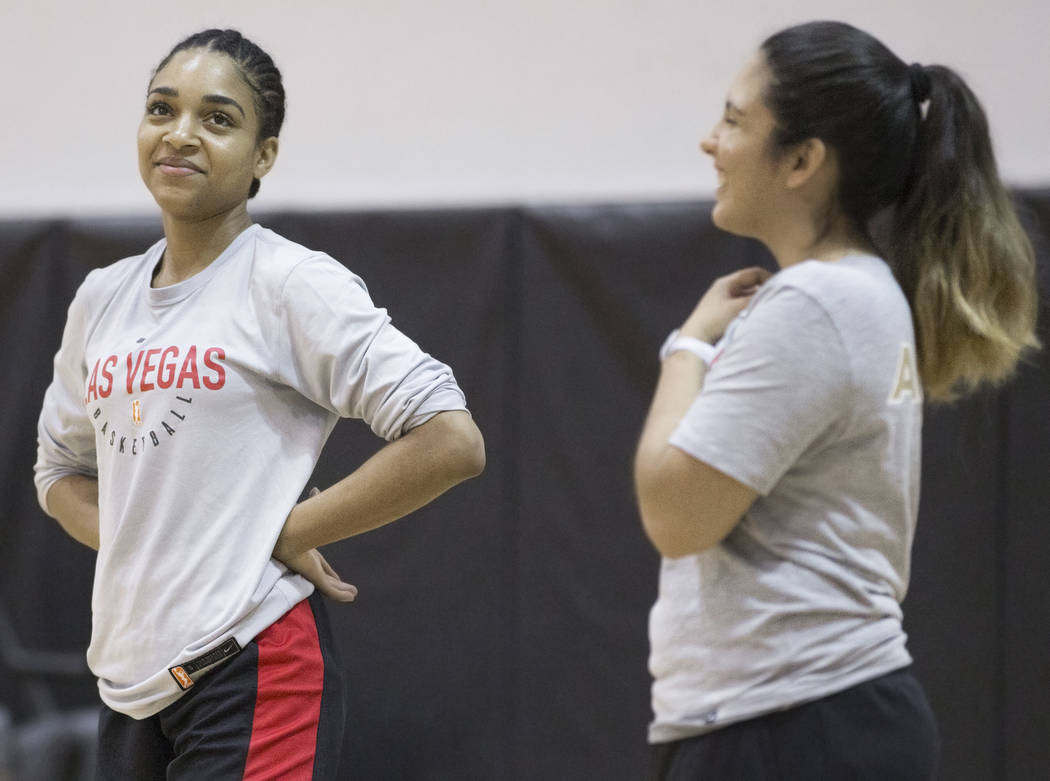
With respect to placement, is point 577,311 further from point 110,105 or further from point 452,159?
point 110,105

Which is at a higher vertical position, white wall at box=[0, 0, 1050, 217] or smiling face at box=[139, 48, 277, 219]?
white wall at box=[0, 0, 1050, 217]

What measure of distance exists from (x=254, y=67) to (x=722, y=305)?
2.77 ft

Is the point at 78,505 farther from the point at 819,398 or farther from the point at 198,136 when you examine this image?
the point at 819,398

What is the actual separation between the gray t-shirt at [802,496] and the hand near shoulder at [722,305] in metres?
0.05

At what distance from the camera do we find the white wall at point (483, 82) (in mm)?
3127

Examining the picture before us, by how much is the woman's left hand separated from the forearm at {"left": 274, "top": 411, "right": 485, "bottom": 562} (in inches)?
0.6

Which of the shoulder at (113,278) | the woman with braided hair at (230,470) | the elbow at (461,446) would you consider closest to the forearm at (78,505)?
the woman with braided hair at (230,470)

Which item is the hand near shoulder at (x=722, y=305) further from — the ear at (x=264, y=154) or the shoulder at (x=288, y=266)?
the ear at (x=264, y=154)

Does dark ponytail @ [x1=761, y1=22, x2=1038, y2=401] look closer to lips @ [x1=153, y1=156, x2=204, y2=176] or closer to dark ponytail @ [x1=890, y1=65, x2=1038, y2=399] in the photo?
dark ponytail @ [x1=890, y1=65, x2=1038, y2=399]

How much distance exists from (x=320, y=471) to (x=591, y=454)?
2.45ft

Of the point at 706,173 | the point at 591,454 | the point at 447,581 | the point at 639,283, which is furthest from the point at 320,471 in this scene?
the point at 706,173

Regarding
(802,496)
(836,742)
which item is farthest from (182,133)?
(836,742)

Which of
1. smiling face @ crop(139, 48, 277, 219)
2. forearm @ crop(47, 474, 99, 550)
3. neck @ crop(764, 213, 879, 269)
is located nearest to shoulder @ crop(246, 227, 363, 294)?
smiling face @ crop(139, 48, 277, 219)

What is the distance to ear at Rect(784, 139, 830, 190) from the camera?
126cm
